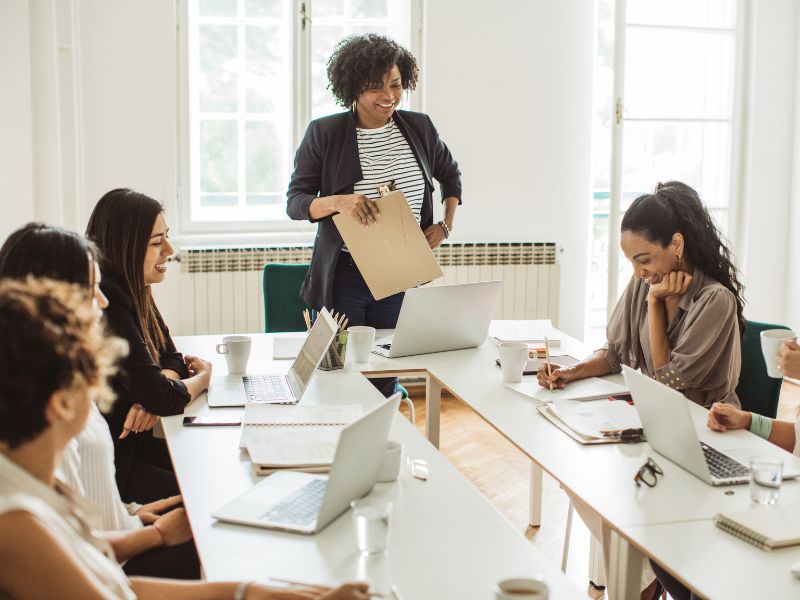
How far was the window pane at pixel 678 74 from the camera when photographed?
16.9ft

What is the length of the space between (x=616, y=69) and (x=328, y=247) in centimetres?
254

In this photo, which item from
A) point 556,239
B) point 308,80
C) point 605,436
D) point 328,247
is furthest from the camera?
point 556,239

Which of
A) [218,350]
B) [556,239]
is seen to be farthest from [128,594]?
[556,239]

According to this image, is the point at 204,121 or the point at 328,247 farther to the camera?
the point at 204,121

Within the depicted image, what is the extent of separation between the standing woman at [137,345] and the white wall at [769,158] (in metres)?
3.97

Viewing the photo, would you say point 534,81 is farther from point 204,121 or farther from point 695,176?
point 204,121

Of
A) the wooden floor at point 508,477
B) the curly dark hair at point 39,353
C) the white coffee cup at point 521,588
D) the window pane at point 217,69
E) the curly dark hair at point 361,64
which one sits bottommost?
the wooden floor at point 508,477

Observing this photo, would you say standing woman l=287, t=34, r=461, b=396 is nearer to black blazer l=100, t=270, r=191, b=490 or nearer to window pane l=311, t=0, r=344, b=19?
black blazer l=100, t=270, r=191, b=490

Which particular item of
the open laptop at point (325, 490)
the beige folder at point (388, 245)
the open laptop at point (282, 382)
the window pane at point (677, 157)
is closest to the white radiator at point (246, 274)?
the window pane at point (677, 157)

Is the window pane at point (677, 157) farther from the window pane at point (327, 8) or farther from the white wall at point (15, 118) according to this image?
the white wall at point (15, 118)

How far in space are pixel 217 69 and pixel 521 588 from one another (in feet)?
13.2

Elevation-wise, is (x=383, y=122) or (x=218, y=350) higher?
(x=383, y=122)

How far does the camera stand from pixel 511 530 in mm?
1623

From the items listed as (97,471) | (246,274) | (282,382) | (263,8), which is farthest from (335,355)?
(263,8)
